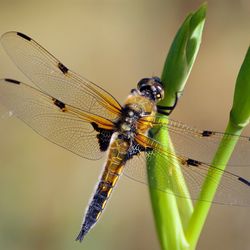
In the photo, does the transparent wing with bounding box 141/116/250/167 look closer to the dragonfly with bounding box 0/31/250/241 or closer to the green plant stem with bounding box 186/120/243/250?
the dragonfly with bounding box 0/31/250/241

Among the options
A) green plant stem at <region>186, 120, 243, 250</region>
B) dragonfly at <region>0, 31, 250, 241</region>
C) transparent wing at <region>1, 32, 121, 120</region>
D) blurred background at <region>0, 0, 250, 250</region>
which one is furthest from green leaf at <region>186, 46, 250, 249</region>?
blurred background at <region>0, 0, 250, 250</region>

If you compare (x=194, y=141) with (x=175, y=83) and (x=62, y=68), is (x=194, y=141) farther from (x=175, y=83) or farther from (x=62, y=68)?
(x=62, y=68)

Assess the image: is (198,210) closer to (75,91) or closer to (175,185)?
(175,185)

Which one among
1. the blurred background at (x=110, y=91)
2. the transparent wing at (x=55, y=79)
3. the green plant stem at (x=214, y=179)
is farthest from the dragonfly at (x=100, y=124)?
the blurred background at (x=110, y=91)

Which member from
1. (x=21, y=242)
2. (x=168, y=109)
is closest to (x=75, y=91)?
(x=168, y=109)

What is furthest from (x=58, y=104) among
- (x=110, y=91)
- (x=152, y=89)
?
(x=110, y=91)
